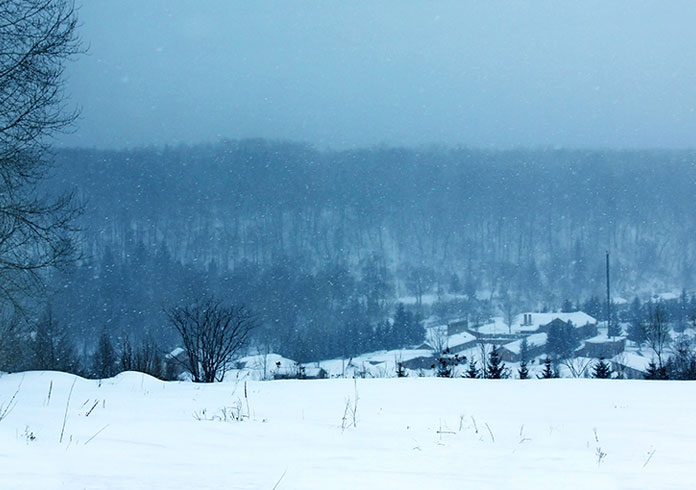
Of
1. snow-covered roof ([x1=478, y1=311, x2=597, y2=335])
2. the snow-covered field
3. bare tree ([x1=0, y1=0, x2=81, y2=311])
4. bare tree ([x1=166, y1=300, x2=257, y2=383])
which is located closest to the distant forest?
snow-covered roof ([x1=478, y1=311, x2=597, y2=335])

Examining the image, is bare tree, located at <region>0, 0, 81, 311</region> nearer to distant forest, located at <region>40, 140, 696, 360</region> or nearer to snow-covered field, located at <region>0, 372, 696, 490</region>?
snow-covered field, located at <region>0, 372, 696, 490</region>

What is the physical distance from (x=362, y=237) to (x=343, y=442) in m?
159

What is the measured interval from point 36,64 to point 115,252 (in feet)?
411

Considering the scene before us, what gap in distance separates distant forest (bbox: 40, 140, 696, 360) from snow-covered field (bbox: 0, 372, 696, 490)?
87908mm

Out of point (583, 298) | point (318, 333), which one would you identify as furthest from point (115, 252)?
point (583, 298)

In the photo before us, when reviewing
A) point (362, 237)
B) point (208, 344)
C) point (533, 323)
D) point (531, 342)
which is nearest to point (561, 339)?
point (531, 342)

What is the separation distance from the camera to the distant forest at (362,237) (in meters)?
118

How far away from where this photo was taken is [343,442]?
4715 mm

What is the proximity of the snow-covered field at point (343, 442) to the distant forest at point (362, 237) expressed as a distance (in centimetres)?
8791

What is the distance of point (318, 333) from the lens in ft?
349

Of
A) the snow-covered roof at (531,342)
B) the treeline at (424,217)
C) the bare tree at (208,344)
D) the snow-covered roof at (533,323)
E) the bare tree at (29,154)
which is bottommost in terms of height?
the snow-covered roof at (531,342)

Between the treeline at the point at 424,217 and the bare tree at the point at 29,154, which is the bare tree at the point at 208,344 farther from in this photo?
the treeline at the point at 424,217

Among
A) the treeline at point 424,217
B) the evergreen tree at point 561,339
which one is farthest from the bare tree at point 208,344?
the treeline at point 424,217

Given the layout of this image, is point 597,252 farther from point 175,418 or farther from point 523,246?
point 175,418
